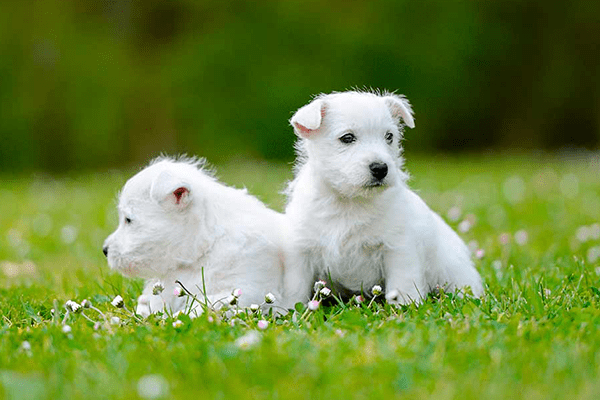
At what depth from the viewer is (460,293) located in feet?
16.9

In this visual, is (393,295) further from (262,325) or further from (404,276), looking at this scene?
(262,325)

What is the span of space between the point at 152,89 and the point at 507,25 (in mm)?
10476

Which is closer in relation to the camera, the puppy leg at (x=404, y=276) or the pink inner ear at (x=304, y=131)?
the puppy leg at (x=404, y=276)

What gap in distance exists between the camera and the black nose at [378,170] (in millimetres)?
4621

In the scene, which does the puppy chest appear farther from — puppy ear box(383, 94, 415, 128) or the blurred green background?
the blurred green background

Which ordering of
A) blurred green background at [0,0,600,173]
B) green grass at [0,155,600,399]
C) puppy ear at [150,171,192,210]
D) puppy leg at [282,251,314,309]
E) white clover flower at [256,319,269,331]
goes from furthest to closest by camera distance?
blurred green background at [0,0,600,173] → puppy leg at [282,251,314,309] → puppy ear at [150,171,192,210] → white clover flower at [256,319,269,331] → green grass at [0,155,600,399]

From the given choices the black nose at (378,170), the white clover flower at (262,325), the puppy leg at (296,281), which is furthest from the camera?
the puppy leg at (296,281)

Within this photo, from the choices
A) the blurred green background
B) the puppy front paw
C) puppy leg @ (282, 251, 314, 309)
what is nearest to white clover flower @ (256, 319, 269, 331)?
puppy leg @ (282, 251, 314, 309)

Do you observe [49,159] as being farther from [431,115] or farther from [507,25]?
[507,25]

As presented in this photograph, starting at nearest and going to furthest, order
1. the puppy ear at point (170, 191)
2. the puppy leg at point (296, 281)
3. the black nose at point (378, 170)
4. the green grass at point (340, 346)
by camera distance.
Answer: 1. the green grass at point (340, 346)
2. the black nose at point (378, 170)
3. the puppy ear at point (170, 191)
4. the puppy leg at point (296, 281)

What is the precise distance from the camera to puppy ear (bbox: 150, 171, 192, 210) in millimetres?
4910

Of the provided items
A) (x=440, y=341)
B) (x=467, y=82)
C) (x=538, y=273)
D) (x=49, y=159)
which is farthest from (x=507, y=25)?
(x=440, y=341)

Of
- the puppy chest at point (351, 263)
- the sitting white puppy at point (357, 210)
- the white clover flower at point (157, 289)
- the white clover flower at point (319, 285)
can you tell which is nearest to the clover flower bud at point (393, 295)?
the sitting white puppy at point (357, 210)

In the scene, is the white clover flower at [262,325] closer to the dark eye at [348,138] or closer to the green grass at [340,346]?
the green grass at [340,346]
